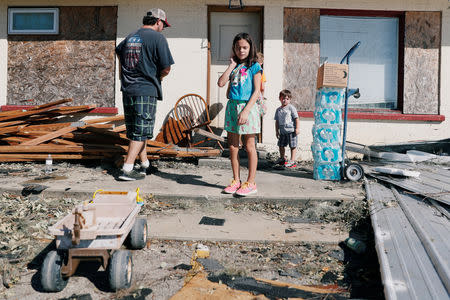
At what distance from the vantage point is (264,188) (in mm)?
4211

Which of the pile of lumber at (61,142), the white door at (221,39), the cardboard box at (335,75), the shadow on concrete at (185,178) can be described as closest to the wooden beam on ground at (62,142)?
the pile of lumber at (61,142)

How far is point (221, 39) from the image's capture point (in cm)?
742

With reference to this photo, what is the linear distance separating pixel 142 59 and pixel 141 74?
0.60ft

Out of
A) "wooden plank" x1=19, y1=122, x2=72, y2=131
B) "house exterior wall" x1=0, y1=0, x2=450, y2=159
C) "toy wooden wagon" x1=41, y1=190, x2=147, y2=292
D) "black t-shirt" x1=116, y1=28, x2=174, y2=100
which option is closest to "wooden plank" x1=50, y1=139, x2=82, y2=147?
→ "wooden plank" x1=19, y1=122, x2=72, y2=131

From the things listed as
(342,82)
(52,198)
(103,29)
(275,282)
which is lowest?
(275,282)

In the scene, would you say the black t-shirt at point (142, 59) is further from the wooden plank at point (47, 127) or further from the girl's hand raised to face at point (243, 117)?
the wooden plank at point (47, 127)

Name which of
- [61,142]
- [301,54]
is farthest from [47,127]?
[301,54]

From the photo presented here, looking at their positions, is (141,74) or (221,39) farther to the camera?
(221,39)

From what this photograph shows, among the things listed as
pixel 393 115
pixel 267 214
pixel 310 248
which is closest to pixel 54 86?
pixel 267 214

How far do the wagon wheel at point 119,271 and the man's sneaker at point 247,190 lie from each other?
1785 mm

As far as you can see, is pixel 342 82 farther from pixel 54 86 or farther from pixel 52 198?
pixel 54 86

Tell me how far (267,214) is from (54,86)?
5741 mm

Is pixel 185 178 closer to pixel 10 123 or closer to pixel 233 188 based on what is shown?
pixel 233 188

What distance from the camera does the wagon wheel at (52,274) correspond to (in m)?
2.12
